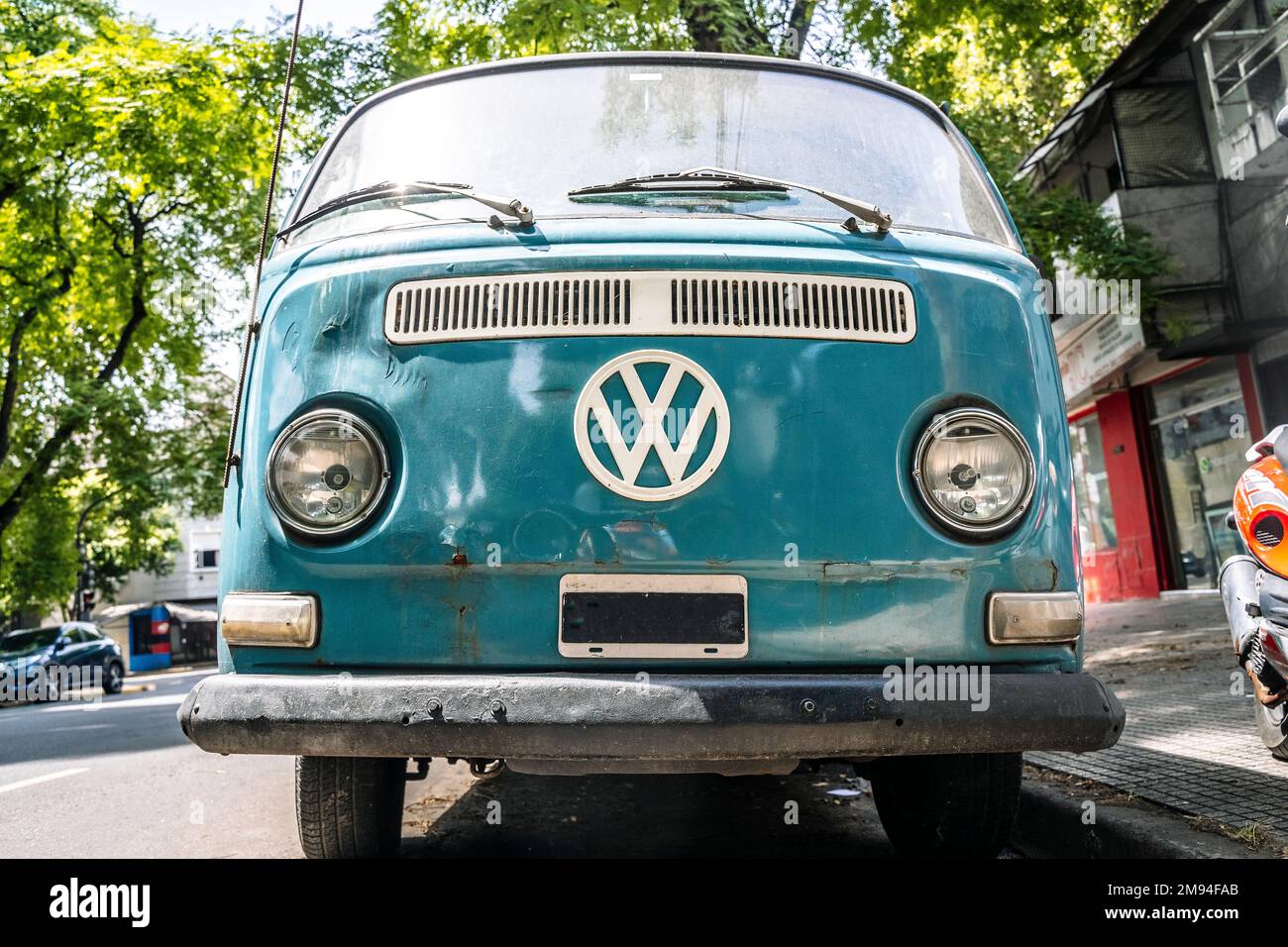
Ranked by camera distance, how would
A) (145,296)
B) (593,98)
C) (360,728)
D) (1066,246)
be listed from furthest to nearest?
1. (145,296)
2. (1066,246)
3. (593,98)
4. (360,728)

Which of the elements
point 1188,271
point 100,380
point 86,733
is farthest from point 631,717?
point 100,380

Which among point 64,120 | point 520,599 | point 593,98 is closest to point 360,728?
point 520,599

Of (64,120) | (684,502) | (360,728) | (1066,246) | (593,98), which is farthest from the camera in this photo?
(64,120)

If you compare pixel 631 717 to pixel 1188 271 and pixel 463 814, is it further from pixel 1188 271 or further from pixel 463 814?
pixel 1188 271

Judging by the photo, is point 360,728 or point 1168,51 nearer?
point 360,728

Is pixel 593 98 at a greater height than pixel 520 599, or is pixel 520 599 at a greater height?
pixel 593 98

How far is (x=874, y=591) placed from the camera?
7.70 ft

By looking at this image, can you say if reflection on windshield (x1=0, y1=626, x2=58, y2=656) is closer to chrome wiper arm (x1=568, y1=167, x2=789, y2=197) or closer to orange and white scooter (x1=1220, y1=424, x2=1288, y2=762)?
chrome wiper arm (x1=568, y1=167, x2=789, y2=197)

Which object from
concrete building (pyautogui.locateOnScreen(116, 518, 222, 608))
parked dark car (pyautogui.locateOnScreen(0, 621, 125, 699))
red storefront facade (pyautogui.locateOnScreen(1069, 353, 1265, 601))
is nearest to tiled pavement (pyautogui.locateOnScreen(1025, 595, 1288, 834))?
red storefront facade (pyautogui.locateOnScreen(1069, 353, 1265, 601))

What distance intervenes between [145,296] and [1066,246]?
1550 centimetres

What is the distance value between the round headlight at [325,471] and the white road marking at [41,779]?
4.67 metres

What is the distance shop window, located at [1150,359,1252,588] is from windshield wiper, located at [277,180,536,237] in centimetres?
1304

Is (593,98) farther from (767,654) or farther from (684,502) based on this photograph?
(767,654)

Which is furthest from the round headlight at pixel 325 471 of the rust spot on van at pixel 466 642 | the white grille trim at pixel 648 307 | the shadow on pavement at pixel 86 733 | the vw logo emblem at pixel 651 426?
the shadow on pavement at pixel 86 733
